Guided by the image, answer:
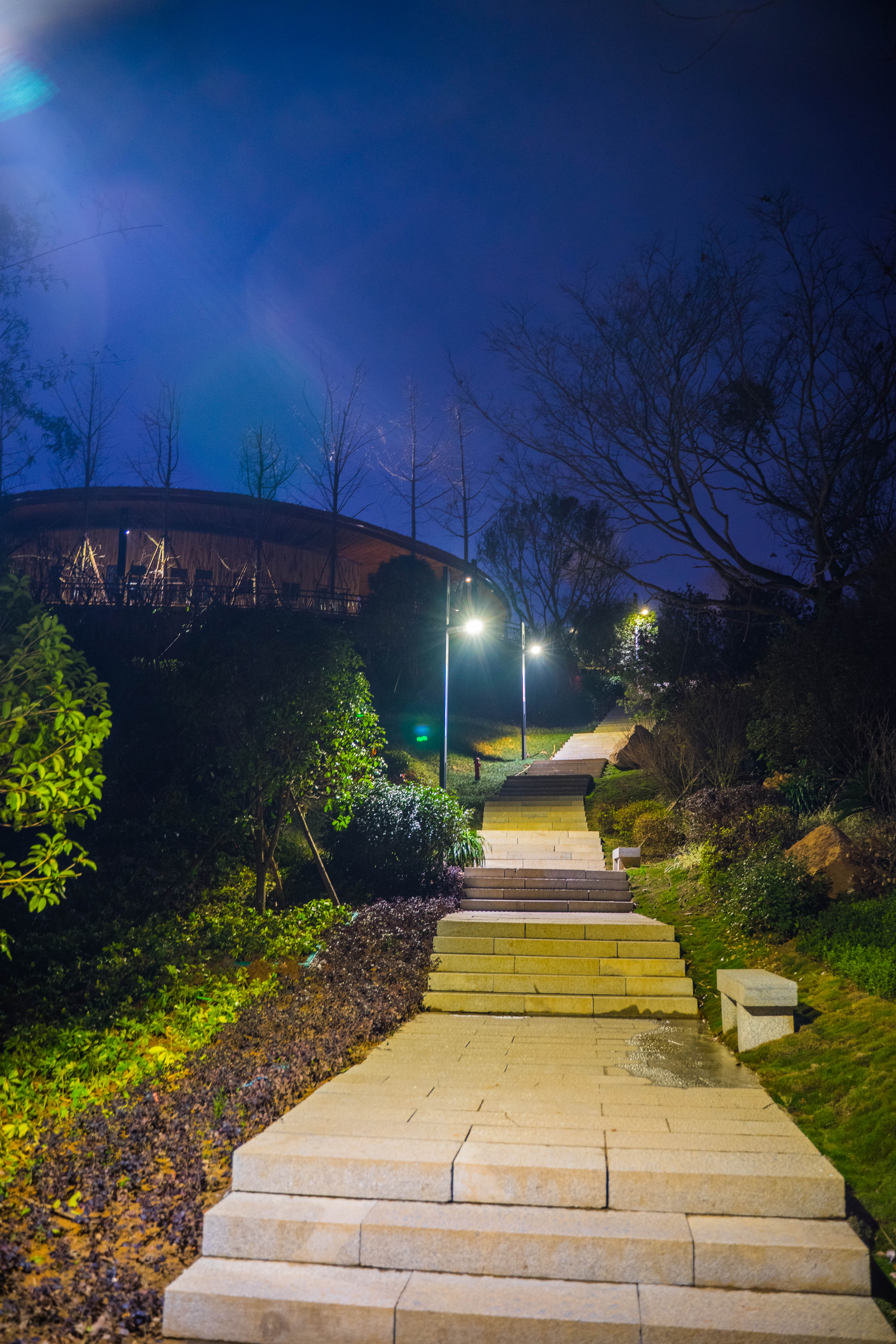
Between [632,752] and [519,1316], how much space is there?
1990cm

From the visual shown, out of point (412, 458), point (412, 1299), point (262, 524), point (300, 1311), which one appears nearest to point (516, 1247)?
point (412, 1299)

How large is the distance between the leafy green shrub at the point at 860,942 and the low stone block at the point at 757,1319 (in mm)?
3705

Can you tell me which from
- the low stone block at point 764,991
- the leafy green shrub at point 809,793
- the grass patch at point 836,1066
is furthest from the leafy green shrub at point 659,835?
the low stone block at point 764,991

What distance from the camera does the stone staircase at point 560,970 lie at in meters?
8.27

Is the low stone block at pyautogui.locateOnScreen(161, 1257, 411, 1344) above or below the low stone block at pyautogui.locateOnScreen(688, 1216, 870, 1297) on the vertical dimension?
below

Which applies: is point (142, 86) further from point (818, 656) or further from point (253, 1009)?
point (818, 656)

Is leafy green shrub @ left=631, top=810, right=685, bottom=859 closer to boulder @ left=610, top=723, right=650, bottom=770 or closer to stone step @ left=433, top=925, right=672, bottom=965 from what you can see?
stone step @ left=433, top=925, right=672, bottom=965

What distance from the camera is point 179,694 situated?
32.8 feet

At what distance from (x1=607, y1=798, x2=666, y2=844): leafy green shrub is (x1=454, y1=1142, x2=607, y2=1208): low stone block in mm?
12664

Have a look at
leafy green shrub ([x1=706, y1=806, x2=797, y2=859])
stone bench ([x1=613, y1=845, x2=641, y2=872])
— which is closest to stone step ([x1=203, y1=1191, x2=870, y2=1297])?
leafy green shrub ([x1=706, y1=806, x2=797, y2=859])

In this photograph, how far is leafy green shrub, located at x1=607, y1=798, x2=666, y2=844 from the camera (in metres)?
16.6

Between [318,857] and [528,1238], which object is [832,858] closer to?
[318,857]

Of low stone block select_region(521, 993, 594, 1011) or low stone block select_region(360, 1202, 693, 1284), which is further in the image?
low stone block select_region(521, 993, 594, 1011)

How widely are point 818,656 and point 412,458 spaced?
2448 cm
